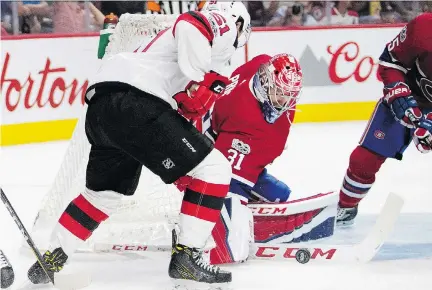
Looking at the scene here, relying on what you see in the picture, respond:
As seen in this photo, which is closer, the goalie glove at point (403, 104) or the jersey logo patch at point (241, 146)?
the jersey logo patch at point (241, 146)

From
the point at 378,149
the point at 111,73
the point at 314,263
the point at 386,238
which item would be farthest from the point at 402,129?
the point at 111,73

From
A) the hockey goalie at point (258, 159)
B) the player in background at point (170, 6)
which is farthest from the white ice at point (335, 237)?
the player in background at point (170, 6)

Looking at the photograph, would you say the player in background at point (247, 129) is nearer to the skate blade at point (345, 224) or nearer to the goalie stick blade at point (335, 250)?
the goalie stick blade at point (335, 250)

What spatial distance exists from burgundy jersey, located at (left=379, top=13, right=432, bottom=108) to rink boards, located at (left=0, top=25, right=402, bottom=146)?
2700 millimetres

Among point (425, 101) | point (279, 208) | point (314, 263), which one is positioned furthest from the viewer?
point (425, 101)

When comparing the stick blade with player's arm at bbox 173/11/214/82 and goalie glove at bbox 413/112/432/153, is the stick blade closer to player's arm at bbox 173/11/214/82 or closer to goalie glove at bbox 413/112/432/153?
goalie glove at bbox 413/112/432/153

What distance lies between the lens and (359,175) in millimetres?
3814

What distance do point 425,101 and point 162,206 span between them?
1089mm

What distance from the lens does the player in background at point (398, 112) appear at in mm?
3551

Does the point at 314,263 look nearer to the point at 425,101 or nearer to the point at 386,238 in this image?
the point at 386,238

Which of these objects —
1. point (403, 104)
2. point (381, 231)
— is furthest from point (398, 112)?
point (381, 231)

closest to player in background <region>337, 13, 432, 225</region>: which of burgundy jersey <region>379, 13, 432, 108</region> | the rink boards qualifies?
burgundy jersey <region>379, 13, 432, 108</region>

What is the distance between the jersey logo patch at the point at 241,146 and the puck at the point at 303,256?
39 cm

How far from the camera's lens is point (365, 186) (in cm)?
383
